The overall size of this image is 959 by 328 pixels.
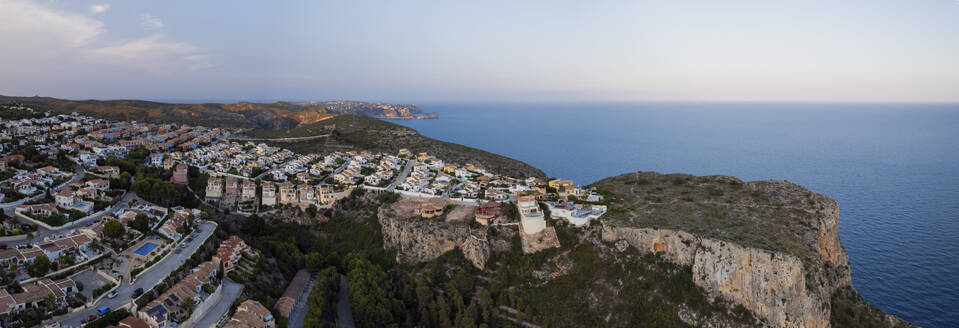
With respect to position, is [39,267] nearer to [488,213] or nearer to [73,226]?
[73,226]

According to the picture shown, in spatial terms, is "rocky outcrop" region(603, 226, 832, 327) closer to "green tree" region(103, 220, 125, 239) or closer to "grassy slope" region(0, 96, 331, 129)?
"green tree" region(103, 220, 125, 239)

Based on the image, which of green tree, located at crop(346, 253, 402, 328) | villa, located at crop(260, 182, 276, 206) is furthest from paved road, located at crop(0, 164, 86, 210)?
green tree, located at crop(346, 253, 402, 328)

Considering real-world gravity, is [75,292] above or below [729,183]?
below

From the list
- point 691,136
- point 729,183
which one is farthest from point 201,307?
point 691,136

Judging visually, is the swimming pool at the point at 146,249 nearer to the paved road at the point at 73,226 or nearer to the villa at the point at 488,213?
the paved road at the point at 73,226

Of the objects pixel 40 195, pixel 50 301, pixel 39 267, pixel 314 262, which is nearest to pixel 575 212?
pixel 314 262

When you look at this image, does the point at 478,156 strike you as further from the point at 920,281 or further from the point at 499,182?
the point at 920,281
